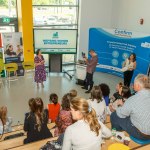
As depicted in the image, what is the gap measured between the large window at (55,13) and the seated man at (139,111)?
7.55m

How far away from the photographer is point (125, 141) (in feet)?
11.1

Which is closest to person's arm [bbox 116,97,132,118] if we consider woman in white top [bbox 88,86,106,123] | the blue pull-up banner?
woman in white top [bbox 88,86,106,123]

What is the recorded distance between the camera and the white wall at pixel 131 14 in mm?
8258

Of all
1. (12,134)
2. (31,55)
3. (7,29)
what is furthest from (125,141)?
(7,29)

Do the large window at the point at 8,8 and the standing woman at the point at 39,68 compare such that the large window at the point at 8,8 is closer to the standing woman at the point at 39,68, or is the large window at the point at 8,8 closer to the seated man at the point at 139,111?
the standing woman at the point at 39,68

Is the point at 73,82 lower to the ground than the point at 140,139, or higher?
lower

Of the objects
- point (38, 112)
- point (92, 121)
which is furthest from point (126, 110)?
point (38, 112)

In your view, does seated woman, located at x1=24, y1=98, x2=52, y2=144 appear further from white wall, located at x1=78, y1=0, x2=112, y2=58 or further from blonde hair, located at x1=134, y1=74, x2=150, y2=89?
white wall, located at x1=78, y1=0, x2=112, y2=58

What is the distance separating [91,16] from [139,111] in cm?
746

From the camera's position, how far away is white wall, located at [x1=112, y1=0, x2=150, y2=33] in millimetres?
8258

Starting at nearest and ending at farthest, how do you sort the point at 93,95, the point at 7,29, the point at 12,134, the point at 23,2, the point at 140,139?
the point at 140,139
the point at 93,95
the point at 12,134
the point at 23,2
the point at 7,29

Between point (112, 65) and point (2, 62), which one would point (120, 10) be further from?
point (2, 62)

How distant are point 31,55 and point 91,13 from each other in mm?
3158

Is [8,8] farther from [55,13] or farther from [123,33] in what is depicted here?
[123,33]
